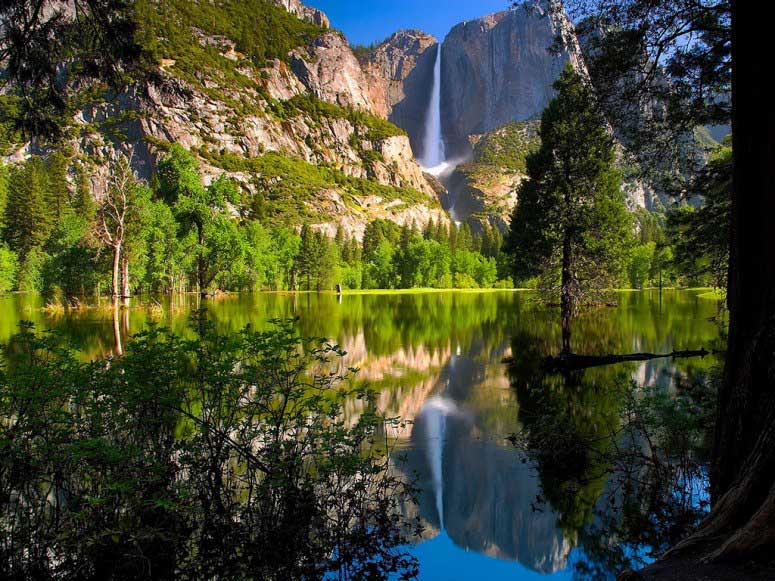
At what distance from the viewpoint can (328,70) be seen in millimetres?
188625

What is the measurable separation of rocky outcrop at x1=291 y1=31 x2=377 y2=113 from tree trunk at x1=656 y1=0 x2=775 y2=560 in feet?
640

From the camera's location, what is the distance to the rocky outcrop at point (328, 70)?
183 meters

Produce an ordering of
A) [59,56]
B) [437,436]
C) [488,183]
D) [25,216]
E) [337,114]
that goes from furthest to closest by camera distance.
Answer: [488,183] → [337,114] → [25,216] → [437,436] → [59,56]

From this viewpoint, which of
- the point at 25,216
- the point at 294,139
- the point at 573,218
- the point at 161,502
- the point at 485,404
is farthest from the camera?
the point at 294,139

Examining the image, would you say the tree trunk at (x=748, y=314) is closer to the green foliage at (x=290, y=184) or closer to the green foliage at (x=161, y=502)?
the green foliage at (x=161, y=502)

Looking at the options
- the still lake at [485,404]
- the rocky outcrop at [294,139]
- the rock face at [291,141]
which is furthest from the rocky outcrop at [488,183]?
the still lake at [485,404]

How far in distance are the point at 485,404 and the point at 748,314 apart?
8736 millimetres

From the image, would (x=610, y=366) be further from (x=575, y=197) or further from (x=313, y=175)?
(x=313, y=175)

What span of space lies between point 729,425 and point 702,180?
823 centimetres

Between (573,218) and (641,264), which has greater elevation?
(641,264)

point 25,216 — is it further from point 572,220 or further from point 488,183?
point 488,183

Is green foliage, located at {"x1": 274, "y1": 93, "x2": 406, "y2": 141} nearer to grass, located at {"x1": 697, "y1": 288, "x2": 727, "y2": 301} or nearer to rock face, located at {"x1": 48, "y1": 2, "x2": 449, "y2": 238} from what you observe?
rock face, located at {"x1": 48, "y1": 2, "x2": 449, "y2": 238}

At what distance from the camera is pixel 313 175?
462ft

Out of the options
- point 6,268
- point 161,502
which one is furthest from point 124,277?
point 161,502
